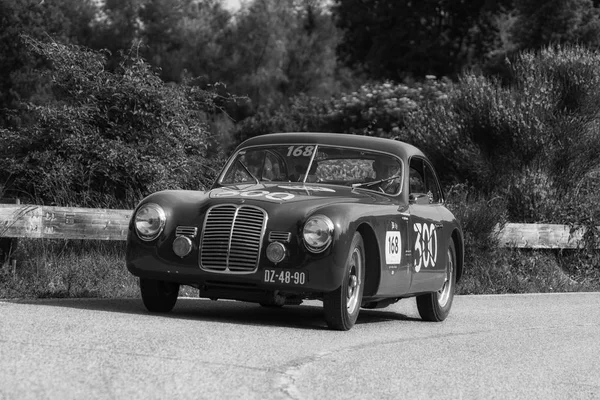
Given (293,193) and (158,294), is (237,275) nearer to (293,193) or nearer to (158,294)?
(158,294)

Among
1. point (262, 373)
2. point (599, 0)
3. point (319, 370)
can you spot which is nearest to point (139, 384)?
point (262, 373)

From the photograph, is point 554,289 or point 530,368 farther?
point 554,289

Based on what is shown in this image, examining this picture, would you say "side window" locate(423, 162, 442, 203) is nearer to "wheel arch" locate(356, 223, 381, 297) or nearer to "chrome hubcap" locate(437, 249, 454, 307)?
"chrome hubcap" locate(437, 249, 454, 307)

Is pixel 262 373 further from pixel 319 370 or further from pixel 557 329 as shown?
pixel 557 329

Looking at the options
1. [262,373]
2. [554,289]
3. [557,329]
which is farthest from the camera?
[554,289]

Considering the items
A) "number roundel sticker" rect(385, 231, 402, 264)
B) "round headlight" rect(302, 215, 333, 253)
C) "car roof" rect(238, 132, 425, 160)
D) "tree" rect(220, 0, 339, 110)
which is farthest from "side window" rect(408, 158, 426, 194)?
"tree" rect(220, 0, 339, 110)

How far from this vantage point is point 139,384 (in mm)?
6160

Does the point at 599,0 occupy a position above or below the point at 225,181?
above

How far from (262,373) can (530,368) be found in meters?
2.17

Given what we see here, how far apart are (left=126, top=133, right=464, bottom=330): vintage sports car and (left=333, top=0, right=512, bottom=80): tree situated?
45227mm

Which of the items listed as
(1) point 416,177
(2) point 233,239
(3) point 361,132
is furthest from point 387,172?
(3) point 361,132

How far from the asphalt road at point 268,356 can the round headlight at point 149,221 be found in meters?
0.62

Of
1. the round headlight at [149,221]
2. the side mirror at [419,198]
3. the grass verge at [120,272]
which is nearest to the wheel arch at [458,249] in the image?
the side mirror at [419,198]

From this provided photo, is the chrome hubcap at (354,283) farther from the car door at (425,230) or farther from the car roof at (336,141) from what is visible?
the car roof at (336,141)
